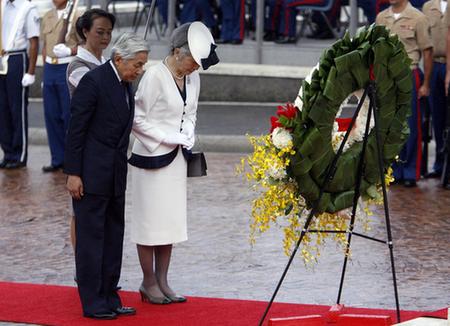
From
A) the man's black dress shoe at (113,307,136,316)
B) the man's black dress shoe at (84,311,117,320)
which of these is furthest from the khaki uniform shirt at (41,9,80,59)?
the man's black dress shoe at (84,311,117,320)

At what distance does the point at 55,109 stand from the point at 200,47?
18.6ft

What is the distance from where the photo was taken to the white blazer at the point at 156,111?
841 cm

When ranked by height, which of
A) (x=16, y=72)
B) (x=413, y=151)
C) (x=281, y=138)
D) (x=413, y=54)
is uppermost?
(x=281, y=138)

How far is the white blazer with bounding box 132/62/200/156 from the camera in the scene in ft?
27.6

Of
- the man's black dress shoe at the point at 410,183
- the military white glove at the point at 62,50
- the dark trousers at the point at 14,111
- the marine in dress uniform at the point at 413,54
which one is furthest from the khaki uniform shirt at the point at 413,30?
the dark trousers at the point at 14,111

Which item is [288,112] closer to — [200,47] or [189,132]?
[200,47]

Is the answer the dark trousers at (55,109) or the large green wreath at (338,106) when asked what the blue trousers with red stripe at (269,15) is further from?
the large green wreath at (338,106)

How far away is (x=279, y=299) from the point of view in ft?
28.6

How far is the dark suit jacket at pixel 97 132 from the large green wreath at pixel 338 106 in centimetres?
120

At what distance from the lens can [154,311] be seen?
8383 millimetres

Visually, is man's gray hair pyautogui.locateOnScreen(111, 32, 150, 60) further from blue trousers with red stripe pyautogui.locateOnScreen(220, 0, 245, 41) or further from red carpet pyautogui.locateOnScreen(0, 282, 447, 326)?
blue trousers with red stripe pyautogui.locateOnScreen(220, 0, 245, 41)

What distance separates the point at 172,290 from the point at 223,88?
28.3 ft

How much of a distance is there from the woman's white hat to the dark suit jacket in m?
0.51

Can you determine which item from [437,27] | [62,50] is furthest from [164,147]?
[437,27]
